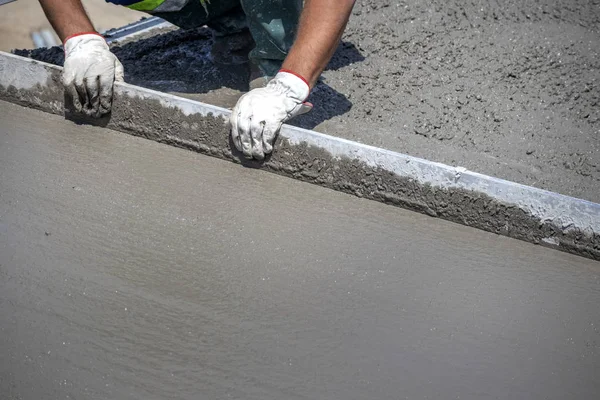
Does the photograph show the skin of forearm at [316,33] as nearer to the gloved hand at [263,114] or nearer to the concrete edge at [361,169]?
the gloved hand at [263,114]

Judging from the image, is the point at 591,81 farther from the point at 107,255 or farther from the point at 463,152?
the point at 107,255

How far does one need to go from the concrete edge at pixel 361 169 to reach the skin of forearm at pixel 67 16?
0.18 metres

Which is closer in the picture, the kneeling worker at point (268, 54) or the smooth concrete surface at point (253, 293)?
the smooth concrete surface at point (253, 293)

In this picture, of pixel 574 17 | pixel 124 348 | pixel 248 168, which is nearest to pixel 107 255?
pixel 124 348

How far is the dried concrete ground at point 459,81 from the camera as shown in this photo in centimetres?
272

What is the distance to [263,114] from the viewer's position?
2.22 meters

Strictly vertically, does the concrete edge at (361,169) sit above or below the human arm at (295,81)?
below

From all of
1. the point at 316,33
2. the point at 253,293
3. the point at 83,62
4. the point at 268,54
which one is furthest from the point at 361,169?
the point at 83,62

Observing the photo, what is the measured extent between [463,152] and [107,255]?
4.70 feet

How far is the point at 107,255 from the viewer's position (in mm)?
1851

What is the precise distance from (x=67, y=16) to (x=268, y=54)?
2.50 ft

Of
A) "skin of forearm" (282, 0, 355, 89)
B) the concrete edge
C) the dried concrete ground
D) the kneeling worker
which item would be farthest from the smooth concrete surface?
the dried concrete ground

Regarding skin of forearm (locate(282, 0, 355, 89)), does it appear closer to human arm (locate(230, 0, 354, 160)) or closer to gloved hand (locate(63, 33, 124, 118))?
human arm (locate(230, 0, 354, 160))

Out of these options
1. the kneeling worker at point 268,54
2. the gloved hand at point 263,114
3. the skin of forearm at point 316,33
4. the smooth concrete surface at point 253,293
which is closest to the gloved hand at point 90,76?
the kneeling worker at point 268,54
